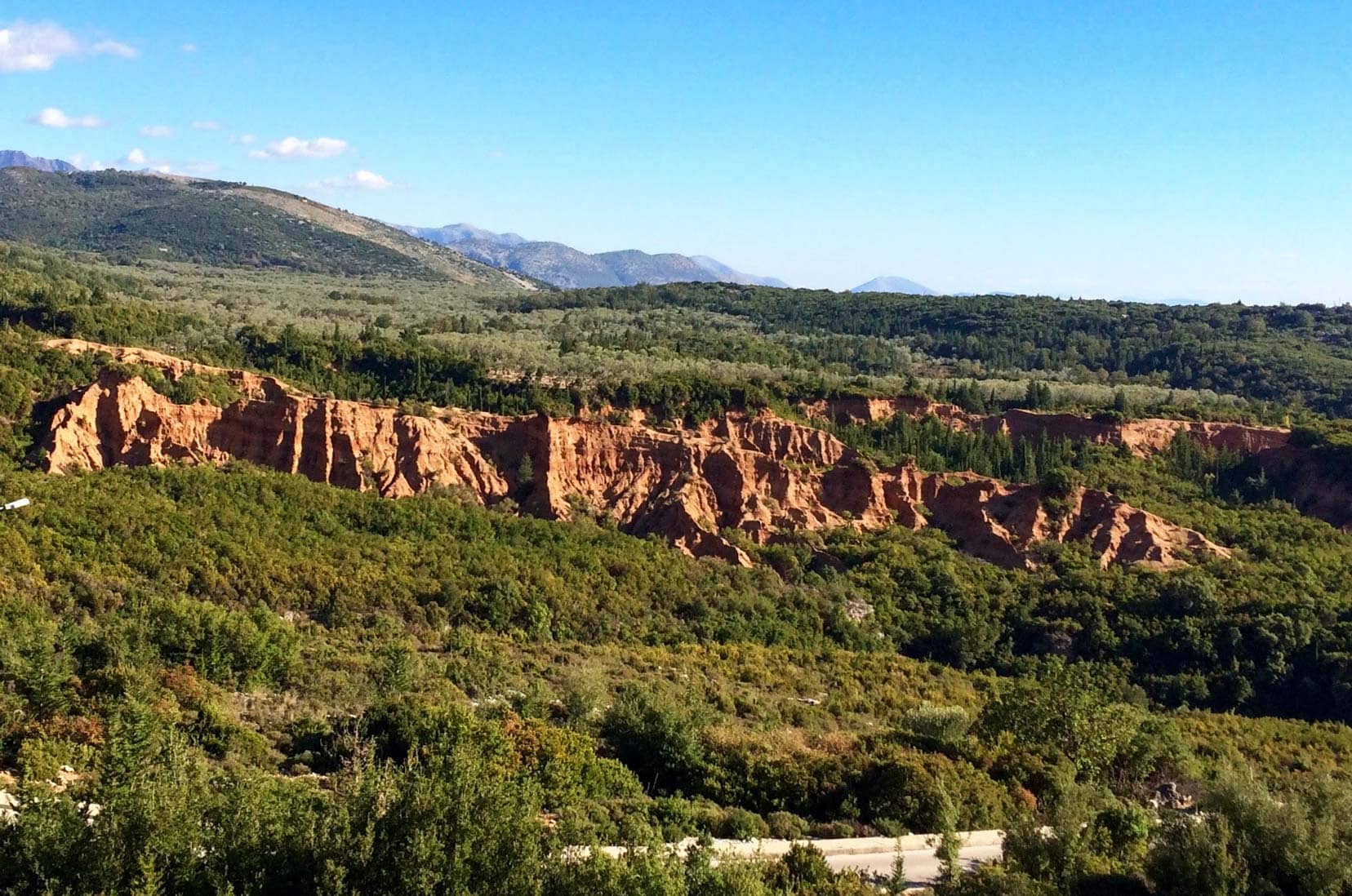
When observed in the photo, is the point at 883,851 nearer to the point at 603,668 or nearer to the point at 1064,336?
the point at 603,668

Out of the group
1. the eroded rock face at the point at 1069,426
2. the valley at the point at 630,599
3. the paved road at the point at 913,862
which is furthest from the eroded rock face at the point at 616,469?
the paved road at the point at 913,862

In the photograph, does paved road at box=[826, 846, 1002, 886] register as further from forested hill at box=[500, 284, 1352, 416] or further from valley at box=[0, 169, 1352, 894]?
forested hill at box=[500, 284, 1352, 416]

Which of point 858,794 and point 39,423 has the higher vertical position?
point 39,423

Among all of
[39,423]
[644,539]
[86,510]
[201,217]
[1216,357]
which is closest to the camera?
[86,510]

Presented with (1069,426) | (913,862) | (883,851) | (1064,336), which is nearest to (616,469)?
(1069,426)

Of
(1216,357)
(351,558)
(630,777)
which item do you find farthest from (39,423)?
(1216,357)

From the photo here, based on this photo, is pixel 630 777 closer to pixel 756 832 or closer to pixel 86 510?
pixel 756 832

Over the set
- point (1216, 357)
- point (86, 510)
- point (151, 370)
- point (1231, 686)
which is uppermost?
point (1216, 357)

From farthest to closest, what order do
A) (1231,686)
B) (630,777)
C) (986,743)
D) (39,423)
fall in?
(39,423), (1231,686), (986,743), (630,777)

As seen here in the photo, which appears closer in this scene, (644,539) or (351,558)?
(351,558)
